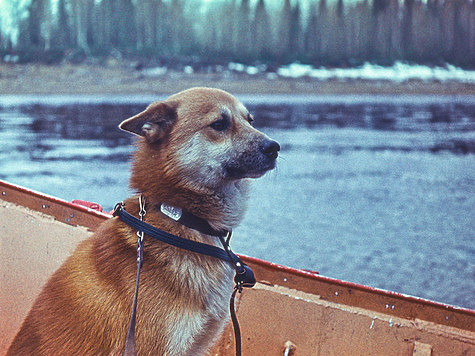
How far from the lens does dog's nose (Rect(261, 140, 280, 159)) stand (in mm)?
2641

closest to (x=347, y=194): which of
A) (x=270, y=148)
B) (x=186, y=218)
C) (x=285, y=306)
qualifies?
(x=285, y=306)

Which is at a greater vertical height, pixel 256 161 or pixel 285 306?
pixel 256 161

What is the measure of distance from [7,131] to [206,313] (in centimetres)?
5143

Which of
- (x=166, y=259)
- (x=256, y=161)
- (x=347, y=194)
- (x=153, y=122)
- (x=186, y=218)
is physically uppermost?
(x=153, y=122)

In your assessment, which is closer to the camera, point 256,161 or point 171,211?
point 171,211

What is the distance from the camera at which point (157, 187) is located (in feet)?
8.07

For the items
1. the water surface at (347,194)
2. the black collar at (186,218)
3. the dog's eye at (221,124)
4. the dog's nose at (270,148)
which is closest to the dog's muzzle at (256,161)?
the dog's nose at (270,148)

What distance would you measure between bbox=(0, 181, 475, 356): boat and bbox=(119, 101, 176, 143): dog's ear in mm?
1495

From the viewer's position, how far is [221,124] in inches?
104

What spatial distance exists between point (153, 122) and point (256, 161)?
54 centimetres

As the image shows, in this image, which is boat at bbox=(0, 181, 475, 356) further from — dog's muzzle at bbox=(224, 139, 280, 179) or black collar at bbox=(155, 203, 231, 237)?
black collar at bbox=(155, 203, 231, 237)

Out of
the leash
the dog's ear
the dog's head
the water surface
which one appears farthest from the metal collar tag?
the water surface

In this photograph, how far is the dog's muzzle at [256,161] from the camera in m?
2.62

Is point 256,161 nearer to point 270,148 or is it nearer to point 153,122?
point 270,148
